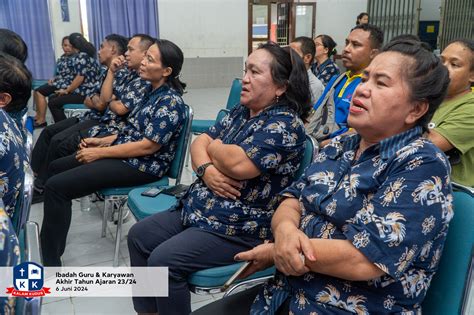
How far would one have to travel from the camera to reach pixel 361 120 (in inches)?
42.4

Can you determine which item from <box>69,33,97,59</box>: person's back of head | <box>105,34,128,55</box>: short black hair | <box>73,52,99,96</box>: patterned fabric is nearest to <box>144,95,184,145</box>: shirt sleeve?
<box>105,34,128,55</box>: short black hair

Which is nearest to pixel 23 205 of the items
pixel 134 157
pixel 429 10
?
pixel 134 157

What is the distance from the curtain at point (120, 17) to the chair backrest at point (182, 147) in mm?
5392

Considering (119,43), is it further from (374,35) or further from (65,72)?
(374,35)

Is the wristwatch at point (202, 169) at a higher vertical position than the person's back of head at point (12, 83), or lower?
lower

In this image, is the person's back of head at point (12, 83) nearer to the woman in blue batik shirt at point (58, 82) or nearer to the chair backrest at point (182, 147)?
the chair backrest at point (182, 147)

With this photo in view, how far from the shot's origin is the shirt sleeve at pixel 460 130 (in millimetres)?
1688

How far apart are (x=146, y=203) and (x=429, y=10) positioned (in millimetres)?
8066

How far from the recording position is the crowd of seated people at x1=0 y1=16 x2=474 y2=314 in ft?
3.21

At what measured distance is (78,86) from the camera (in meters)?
4.96

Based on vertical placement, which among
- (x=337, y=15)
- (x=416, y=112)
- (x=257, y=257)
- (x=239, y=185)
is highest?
(x=337, y=15)

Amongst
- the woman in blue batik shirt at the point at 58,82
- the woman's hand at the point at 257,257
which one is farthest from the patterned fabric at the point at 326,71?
the woman's hand at the point at 257,257

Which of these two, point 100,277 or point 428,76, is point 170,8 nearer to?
point 100,277

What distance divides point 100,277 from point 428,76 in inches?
73.6
